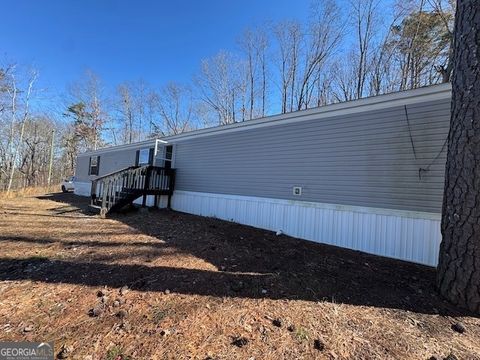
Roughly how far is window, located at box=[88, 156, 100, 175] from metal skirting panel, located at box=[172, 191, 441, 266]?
10.8 m

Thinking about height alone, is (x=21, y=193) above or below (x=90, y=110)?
below

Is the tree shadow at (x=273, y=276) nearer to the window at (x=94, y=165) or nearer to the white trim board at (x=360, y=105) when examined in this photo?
the white trim board at (x=360, y=105)

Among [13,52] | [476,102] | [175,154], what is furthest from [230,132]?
[13,52]

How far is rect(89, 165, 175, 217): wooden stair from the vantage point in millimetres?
9508

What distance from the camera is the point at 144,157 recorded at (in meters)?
12.5

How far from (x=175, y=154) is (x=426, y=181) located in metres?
8.68

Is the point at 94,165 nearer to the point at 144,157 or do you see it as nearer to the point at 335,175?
the point at 144,157

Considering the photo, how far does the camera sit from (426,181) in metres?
5.36

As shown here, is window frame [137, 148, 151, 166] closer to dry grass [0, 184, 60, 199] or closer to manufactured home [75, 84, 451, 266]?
manufactured home [75, 84, 451, 266]

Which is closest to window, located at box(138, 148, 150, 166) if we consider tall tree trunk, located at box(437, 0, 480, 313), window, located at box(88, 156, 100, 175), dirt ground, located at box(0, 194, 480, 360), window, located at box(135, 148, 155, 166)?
window, located at box(135, 148, 155, 166)

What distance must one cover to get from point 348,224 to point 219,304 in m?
4.28

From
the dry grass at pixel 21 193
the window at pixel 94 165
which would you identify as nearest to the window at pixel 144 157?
the window at pixel 94 165

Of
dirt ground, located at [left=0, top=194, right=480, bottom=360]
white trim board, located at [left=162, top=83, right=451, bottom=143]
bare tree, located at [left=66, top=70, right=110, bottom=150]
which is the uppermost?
bare tree, located at [left=66, top=70, right=110, bottom=150]

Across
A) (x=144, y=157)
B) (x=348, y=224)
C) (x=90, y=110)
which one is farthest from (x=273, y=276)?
(x=90, y=110)
